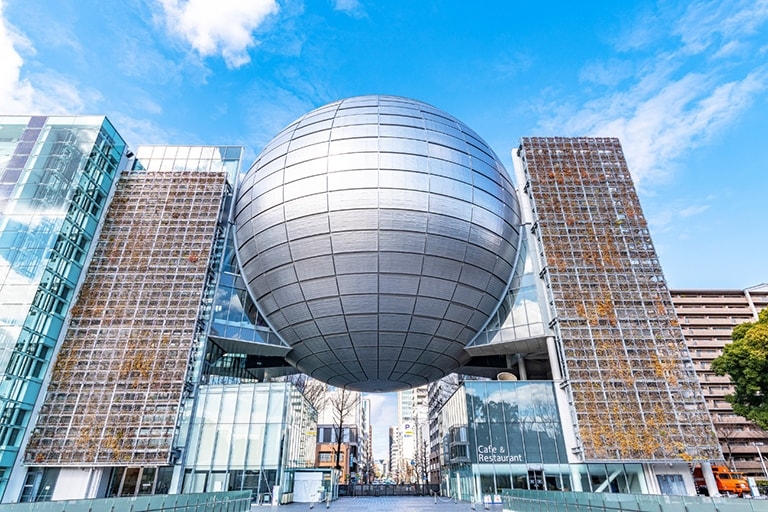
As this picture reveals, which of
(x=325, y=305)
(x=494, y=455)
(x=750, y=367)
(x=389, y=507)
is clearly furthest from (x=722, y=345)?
(x=325, y=305)

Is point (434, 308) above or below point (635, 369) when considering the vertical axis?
above

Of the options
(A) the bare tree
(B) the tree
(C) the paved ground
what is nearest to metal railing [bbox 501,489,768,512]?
(C) the paved ground

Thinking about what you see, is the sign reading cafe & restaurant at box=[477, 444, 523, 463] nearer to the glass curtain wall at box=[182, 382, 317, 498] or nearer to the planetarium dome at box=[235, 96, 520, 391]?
the planetarium dome at box=[235, 96, 520, 391]

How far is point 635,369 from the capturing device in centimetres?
2719

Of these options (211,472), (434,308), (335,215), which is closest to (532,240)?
(434,308)

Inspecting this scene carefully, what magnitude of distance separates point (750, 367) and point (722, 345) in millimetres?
48964

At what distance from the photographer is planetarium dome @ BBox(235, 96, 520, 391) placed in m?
28.5

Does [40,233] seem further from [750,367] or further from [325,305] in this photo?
[750,367]

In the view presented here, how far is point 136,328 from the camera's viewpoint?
28.9m

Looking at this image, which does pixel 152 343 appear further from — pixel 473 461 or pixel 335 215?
pixel 473 461

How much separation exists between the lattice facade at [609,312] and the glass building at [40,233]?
32.9 meters

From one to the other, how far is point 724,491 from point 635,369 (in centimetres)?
2148

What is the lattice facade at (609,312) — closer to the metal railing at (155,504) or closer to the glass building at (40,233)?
the metal railing at (155,504)

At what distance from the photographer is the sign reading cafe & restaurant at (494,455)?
2697 cm
